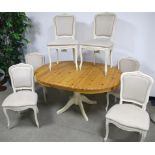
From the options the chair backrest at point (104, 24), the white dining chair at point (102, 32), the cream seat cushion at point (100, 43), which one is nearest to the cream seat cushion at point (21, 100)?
the white dining chair at point (102, 32)

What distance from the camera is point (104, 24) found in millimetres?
3506

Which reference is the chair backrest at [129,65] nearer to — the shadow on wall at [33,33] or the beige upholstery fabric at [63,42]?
the beige upholstery fabric at [63,42]

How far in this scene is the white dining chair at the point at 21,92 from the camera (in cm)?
286

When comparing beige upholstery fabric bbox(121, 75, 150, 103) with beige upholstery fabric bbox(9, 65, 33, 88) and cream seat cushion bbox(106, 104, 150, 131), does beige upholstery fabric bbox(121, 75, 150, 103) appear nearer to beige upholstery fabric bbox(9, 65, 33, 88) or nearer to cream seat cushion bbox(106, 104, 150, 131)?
cream seat cushion bbox(106, 104, 150, 131)

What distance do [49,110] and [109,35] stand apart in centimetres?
172

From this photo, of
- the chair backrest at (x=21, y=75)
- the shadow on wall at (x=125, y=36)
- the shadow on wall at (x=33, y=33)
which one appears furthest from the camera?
the shadow on wall at (x=33, y=33)

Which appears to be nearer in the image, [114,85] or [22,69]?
[114,85]

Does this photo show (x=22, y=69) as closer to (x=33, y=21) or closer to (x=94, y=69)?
(x=94, y=69)

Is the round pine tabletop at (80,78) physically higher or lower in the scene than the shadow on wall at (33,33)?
lower

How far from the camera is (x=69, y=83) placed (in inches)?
117

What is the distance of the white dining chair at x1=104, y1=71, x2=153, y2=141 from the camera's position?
238cm

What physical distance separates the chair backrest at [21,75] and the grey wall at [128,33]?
54.7 inches

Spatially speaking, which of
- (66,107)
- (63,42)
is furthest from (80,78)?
(63,42)

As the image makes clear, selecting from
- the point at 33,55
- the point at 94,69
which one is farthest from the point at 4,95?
the point at 94,69
